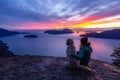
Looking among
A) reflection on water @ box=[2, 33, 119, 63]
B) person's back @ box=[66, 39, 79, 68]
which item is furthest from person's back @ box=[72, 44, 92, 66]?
reflection on water @ box=[2, 33, 119, 63]

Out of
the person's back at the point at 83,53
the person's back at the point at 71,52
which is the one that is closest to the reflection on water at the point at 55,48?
the person's back at the point at 83,53

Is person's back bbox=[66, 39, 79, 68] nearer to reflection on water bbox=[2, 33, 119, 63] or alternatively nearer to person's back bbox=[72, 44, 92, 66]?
person's back bbox=[72, 44, 92, 66]

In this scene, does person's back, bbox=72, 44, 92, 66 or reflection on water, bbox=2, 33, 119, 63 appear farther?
reflection on water, bbox=2, 33, 119, 63

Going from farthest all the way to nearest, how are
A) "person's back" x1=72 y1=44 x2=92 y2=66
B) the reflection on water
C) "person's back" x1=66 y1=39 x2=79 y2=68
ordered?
the reflection on water
"person's back" x1=72 y1=44 x2=92 y2=66
"person's back" x1=66 y1=39 x2=79 y2=68

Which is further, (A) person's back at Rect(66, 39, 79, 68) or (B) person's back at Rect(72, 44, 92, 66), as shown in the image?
(B) person's back at Rect(72, 44, 92, 66)

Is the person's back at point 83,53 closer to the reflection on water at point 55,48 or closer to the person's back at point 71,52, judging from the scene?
the person's back at point 71,52

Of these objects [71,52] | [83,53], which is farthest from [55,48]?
[71,52]

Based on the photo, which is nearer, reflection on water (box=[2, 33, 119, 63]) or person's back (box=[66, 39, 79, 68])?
person's back (box=[66, 39, 79, 68])

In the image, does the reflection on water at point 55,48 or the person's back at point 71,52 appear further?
the reflection on water at point 55,48

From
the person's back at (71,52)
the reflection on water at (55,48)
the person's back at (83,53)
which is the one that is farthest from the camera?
the reflection on water at (55,48)

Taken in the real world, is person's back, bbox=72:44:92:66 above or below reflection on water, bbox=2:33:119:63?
above

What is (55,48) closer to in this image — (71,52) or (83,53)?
(83,53)

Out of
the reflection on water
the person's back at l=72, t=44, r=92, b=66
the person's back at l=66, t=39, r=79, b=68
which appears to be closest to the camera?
the person's back at l=66, t=39, r=79, b=68

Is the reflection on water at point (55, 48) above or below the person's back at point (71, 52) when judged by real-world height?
below
